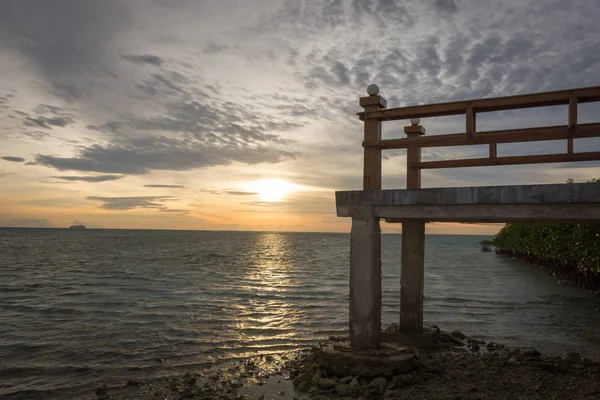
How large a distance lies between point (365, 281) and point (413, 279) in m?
3.50

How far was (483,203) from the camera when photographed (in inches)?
360

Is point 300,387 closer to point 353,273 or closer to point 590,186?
point 353,273

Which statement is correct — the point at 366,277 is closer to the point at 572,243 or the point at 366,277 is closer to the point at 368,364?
the point at 368,364

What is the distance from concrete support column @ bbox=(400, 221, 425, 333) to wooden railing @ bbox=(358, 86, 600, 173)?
2813mm

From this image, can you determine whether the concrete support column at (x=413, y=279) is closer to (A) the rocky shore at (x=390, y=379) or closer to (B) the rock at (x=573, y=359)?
(A) the rocky shore at (x=390, y=379)

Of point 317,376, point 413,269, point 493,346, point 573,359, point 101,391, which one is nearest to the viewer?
point 317,376

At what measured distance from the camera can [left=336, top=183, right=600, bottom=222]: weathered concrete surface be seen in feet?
27.4

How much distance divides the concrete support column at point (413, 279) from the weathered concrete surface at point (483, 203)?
354 cm

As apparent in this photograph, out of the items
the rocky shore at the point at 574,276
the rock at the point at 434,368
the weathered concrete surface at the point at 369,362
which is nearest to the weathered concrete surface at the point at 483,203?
the weathered concrete surface at the point at 369,362

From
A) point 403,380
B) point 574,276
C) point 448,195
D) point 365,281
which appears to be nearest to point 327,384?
point 403,380

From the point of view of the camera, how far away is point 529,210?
875 cm

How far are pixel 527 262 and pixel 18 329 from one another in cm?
5666

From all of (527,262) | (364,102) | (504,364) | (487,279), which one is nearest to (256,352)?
(504,364)

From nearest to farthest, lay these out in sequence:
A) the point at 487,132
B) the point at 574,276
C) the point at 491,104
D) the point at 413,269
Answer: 1. the point at 491,104
2. the point at 487,132
3. the point at 413,269
4. the point at 574,276
